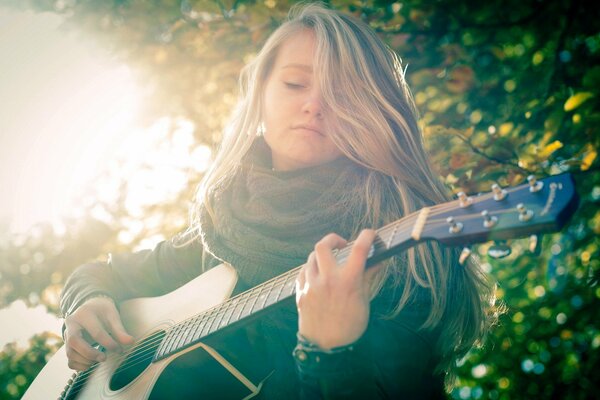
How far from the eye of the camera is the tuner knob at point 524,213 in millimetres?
995

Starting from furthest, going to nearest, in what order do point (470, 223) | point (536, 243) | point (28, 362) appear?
1. point (28, 362)
2. point (470, 223)
3. point (536, 243)

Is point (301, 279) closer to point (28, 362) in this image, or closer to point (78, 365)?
point (78, 365)

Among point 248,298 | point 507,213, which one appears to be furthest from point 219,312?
point 507,213

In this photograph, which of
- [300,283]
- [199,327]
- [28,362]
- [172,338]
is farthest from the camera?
[28,362]

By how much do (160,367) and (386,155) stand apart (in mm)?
1169

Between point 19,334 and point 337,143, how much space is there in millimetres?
3542

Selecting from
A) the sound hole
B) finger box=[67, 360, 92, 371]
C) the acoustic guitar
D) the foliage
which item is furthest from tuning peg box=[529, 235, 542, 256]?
the foliage

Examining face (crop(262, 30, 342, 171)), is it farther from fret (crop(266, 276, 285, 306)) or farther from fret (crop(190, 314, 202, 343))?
fret (crop(190, 314, 202, 343))

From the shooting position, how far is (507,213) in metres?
1.07

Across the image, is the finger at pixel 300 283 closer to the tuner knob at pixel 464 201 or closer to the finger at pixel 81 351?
the tuner knob at pixel 464 201

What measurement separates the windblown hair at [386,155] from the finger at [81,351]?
0.79m

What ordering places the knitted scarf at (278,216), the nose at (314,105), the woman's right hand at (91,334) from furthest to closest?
1. the woman's right hand at (91,334)
2. the nose at (314,105)
3. the knitted scarf at (278,216)

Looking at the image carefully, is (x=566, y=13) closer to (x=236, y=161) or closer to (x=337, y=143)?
(x=337, y=143)

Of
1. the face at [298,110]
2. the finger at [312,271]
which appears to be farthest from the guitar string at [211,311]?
the face at [298,110]
